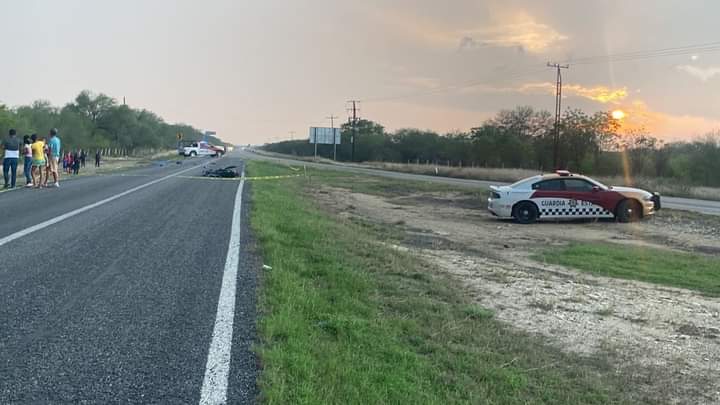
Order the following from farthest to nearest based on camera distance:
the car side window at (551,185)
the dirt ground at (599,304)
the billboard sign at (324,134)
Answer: the billboard sign at (324,134)
the car side window at (551,185)
the dirt ground at (599,304)

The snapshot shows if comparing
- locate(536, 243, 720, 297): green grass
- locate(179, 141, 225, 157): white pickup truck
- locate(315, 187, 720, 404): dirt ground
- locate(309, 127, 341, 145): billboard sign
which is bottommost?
locate(536, 243, 720, 297): green grass

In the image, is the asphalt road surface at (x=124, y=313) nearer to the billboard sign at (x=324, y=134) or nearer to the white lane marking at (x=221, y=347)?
the white lane marking at (x=221, y=347)

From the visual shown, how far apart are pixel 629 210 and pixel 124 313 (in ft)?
58.5

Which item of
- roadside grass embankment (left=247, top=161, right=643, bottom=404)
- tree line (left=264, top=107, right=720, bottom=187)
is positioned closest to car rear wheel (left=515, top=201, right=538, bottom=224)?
roadside grass embankment (left=247, top=161, right=643, bottom=404)

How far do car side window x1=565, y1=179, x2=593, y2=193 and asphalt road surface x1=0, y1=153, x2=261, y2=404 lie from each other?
42.1ft

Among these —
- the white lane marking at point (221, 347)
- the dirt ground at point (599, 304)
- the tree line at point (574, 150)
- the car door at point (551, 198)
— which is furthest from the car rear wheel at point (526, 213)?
the tree line at point (574, 150)

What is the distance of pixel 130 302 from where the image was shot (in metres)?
5.33

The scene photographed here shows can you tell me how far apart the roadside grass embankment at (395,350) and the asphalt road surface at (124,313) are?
29 centimetres

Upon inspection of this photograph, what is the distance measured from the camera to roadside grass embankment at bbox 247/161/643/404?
12.9 ft

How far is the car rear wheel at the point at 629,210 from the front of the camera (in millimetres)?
19019

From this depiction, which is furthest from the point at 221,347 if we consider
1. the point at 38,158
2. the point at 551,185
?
the point at 38,158

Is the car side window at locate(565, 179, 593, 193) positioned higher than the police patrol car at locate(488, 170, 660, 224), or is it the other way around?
the car side window at locate(565, 179, 593, 193)

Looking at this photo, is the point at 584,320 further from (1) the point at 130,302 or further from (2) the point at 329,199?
(2) the point at 329,199

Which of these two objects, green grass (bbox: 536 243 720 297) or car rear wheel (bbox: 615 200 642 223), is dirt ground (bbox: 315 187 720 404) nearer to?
green grass (bbox: 536 243 720 297)
